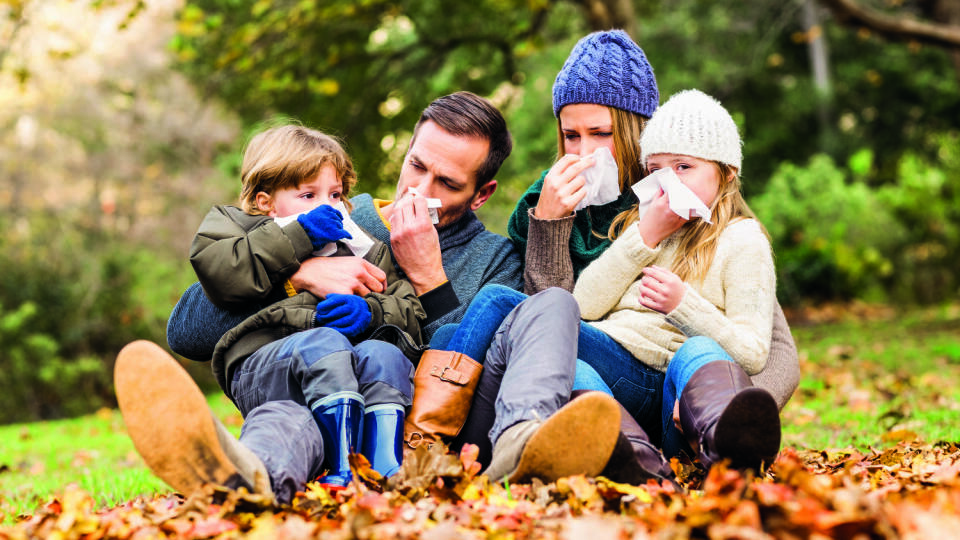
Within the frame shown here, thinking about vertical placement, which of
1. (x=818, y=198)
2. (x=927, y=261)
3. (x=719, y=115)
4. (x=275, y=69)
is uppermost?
(x=275, y=69)

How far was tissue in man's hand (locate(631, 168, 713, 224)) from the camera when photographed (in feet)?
9.37

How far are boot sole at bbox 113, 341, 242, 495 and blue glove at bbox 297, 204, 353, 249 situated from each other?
93cm

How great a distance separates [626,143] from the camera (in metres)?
3.28

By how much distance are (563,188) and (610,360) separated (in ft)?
2.17

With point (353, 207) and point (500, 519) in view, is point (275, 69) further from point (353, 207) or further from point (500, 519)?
point (500, 519)

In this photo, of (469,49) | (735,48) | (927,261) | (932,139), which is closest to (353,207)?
(469,49)

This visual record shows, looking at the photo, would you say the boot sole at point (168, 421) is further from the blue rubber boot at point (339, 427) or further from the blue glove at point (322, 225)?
the blue glove at point (322, 225)

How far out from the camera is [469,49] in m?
10.8

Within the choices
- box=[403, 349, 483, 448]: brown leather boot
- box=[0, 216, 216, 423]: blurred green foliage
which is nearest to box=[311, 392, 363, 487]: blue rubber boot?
box=[403, 349, 483, 448]: brown leather boot

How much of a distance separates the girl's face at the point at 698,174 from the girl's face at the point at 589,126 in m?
0.33

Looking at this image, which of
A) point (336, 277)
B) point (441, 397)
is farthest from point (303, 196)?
point (441, 397)

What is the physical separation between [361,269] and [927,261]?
14.2 meters

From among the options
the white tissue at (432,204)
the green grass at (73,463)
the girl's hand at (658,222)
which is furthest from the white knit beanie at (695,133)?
the green grass at (73,463)

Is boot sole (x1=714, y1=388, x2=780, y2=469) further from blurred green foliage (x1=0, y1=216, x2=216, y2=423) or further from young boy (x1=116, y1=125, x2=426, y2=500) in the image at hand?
blurred green foliage (x1=0, y1=216, x2=216, y2=423)
